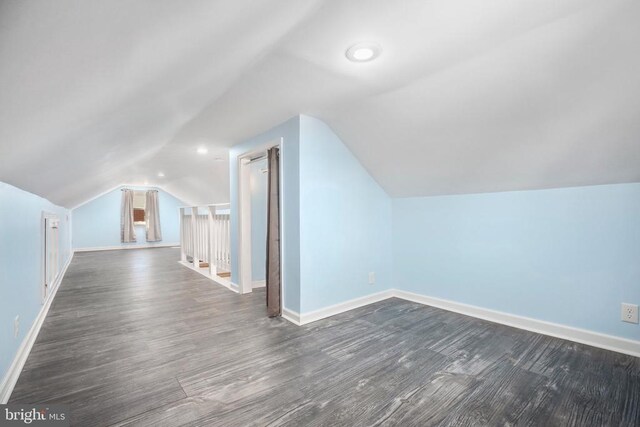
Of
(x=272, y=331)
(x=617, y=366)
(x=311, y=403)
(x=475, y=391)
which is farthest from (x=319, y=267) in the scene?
(x=617, y=366)

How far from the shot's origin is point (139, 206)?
9219 millimetres

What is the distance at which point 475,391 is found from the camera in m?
1.66

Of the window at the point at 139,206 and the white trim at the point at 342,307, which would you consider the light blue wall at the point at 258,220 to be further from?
the window at the point at 139,206

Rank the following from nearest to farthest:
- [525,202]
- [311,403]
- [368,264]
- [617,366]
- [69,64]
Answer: [69,64], [311,403], [617,366], [525,202], [368,264]

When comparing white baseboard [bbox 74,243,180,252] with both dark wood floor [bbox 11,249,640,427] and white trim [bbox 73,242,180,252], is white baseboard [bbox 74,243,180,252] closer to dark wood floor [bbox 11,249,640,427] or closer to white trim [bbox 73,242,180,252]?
white trim [bbox 73,242,180,252]

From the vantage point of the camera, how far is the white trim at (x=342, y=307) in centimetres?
274

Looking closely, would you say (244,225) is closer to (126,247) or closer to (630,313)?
(630,313)

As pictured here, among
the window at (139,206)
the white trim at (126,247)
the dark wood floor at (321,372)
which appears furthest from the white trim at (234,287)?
the window at (139,206)

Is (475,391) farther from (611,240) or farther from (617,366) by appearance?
(611,240)

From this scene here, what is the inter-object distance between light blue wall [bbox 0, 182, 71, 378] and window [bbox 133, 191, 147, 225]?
23.2 ft

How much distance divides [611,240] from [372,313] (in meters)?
2.03

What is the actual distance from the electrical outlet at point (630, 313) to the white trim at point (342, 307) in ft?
6.63

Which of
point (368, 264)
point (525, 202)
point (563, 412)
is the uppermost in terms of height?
point (525, 202)

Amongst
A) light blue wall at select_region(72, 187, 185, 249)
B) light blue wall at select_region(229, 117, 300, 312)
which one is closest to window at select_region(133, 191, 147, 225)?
light blue wall at select_region(72, 187, 185, 249)
